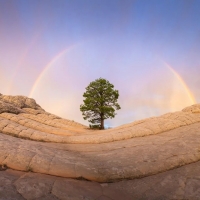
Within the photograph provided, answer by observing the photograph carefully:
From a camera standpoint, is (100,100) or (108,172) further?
(100,100)

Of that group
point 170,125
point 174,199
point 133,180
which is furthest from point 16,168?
point 170,125

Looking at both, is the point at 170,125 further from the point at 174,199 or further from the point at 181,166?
the point at 174,199

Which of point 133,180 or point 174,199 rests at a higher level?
point 133,180

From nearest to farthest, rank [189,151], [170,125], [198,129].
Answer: [189,151] → [198,129] → [170,125]

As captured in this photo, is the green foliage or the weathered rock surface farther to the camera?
the green foliage

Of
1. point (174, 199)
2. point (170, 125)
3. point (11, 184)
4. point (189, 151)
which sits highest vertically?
point (170, 125)

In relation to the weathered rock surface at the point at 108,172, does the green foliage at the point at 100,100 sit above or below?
above

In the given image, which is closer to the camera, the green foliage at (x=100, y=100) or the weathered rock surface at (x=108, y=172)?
the weathered rock surface at (x=108, y=172)

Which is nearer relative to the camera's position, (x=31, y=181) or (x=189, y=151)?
(x=31, y=181)

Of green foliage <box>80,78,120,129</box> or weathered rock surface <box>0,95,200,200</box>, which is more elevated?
green foliage <box>80,78,120,129</box>

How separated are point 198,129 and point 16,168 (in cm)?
1135

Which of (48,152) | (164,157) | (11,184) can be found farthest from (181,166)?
(11,184)

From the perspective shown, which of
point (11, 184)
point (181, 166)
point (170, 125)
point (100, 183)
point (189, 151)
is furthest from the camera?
point (170, 125)

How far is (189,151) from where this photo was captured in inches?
364
